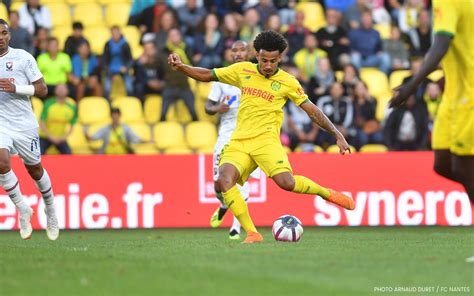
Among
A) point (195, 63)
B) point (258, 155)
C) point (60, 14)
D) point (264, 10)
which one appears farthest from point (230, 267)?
point (60, 14)

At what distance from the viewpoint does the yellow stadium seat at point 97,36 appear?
22578 millimetres

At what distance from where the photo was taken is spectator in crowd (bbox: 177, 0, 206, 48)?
2231 cm

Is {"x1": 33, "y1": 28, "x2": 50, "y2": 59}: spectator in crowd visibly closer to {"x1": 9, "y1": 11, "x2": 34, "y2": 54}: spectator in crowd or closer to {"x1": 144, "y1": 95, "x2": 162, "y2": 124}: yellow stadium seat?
{"x1": 9, "y1": 11, "x2": 34, "y2": 54}: spectator in crowd

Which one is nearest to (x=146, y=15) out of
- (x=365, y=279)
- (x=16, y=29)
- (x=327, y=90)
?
(x=16, y=29)

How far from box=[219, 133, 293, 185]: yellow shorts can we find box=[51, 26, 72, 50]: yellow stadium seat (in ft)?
34.6

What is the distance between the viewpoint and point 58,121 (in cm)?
2056

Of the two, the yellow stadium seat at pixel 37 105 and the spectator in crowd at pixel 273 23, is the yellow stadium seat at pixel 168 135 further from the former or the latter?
the spectator in crowd at pixel 273 23

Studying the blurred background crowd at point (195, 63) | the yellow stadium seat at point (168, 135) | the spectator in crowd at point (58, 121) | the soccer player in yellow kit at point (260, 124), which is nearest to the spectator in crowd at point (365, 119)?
the blurred background crowd at point (195, 63)

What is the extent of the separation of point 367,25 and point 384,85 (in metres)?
1.27

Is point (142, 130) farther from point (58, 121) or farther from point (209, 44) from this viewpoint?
point (209, 44)

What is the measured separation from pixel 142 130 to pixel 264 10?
11.8ft

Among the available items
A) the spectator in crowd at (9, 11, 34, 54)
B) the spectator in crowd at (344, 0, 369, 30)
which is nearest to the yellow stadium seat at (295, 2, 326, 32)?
the spectator in crowd at (344, 0, 369, 30)

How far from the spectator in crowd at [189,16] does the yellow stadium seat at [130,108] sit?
1.82 m

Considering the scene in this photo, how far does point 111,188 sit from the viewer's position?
18719 mm
